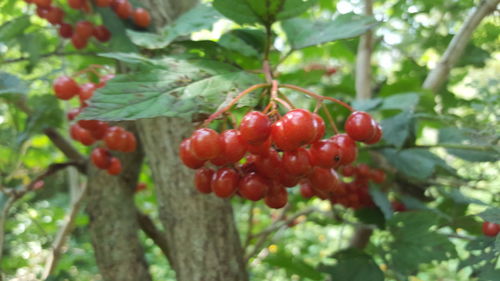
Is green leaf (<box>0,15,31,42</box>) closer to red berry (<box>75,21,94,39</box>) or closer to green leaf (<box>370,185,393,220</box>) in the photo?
red berry (<box>75,21,94,39</box>)

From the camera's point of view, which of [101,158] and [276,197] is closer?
[276,197]

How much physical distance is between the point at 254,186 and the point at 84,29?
1.27m

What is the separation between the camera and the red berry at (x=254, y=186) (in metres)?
0.88

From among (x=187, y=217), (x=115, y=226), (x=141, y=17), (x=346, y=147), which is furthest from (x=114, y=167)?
(x=346, y=147)

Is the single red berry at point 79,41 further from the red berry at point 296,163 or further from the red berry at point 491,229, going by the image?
the red berry at point 491,229

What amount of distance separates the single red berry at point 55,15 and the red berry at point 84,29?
6.0 inches

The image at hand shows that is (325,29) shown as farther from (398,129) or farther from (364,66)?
(364,66)

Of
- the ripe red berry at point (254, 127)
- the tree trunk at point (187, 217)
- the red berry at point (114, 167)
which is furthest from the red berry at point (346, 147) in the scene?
the red berry at point (114, 167)

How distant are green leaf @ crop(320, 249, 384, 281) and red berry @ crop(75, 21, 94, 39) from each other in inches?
54.8

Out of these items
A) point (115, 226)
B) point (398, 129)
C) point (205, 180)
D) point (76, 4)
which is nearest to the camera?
point (205, 180)

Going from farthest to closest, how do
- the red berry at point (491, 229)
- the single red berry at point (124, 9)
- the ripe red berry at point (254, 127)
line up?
the single red berry at point (124, 9) < the red berry at point (491, 229) < the ripe red berry at point (254, 127)

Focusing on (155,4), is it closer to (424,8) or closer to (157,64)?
(157,64)

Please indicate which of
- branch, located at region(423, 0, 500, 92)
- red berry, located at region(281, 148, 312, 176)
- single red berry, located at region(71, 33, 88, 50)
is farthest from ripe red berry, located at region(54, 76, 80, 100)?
branch, located at region(423, 0, 500, 92)

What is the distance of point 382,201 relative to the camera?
1.57m
